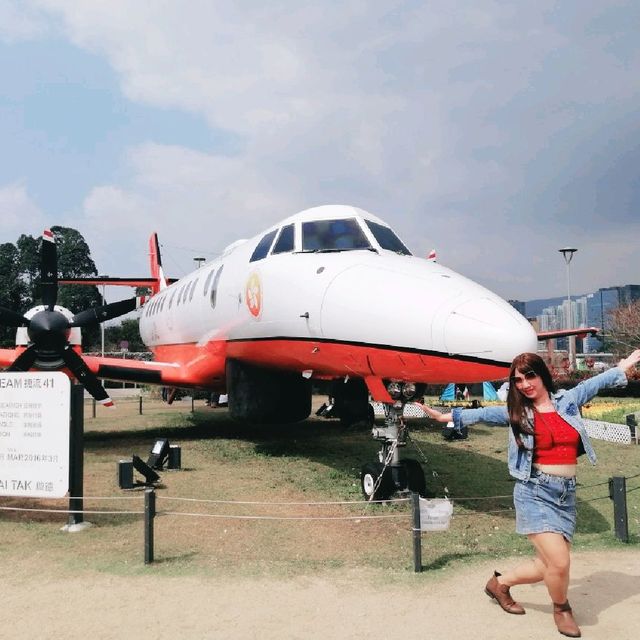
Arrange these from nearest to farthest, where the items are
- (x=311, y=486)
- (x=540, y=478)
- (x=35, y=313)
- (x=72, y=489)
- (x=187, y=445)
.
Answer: (x=540, y=478)
(x=72, y=489)
(x=311, y=486)
(x=35, y=313)
(x=187, y=445)

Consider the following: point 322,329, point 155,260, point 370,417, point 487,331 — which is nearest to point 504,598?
point 487,331

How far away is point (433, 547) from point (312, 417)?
16.7 m

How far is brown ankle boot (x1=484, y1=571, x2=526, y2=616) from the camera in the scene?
4969mm

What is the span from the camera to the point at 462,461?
12.6 m

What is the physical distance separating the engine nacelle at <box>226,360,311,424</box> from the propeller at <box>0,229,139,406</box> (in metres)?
2.84

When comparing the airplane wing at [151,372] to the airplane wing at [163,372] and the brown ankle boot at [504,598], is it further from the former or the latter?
the brown ankle boot at [504,598]

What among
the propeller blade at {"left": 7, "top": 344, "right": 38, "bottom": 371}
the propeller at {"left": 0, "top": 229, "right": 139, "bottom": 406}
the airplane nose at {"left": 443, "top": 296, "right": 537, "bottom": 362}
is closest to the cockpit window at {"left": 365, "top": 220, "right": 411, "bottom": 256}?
the airplane nose at {"left": 443, "top": 296, "right": 537, "bottom": 362}

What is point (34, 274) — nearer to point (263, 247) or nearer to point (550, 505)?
point (263, 247)

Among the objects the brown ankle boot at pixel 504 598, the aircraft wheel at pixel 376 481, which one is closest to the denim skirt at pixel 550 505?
the brown ankle boot at pixel 504 598

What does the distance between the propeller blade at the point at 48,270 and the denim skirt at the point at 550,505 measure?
11.8 meters

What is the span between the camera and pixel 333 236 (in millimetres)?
9922

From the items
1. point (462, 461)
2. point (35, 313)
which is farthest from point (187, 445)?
point (462, 461)

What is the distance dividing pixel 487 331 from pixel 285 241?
16.9 feet

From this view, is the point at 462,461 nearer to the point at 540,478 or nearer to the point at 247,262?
the point at 247,262
